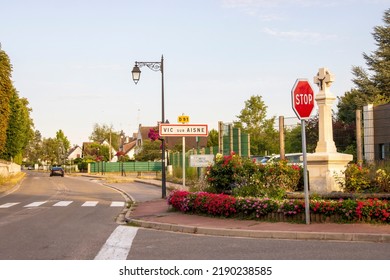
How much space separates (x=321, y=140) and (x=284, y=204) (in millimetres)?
3363

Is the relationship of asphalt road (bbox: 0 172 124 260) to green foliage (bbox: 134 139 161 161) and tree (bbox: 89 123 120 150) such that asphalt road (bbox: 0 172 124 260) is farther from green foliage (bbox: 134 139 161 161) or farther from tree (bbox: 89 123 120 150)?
tree (bbox: 89 123 120 150)

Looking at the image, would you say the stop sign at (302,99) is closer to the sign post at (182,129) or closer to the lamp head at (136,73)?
the sign post at (182,129)

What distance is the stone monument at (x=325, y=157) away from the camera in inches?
598

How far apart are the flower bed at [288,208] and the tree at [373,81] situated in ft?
103

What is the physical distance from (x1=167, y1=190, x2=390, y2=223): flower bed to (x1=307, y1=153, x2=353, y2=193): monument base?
1.90 metres

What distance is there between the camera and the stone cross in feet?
52.2

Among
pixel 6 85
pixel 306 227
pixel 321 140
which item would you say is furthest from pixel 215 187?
pixel 6 85

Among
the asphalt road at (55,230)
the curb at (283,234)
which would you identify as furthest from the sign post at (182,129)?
the curb at (283,234)

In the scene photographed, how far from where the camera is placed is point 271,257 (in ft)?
28.6

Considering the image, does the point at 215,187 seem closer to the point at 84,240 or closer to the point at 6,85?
the point at 84,240

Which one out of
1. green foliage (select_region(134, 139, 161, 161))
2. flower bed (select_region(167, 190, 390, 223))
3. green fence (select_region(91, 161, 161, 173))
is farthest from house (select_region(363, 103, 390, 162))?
green foliage (select_region(134, 139, 161, 161))

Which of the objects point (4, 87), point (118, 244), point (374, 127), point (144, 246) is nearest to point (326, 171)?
point (374, 127)

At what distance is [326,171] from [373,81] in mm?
36296

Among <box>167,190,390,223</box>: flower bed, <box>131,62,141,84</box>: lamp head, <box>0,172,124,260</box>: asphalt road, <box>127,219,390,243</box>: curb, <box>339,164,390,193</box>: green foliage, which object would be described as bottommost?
<box>0,172,124,260</box>: asphalt road
